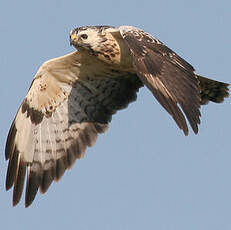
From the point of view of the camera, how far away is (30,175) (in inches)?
440

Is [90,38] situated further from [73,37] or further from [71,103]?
[71,103]

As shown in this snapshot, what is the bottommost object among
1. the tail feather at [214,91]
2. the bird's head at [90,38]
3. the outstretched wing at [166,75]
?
the tail feather at [214,91]

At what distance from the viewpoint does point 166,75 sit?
30.2 ft

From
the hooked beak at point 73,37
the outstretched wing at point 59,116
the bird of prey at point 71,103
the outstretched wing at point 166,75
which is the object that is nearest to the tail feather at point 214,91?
the bird of prey at point 71,103

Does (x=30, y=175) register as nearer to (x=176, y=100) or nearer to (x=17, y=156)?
(x=17, y=156)

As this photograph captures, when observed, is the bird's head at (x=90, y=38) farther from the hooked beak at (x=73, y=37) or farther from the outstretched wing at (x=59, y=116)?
the outstretched wing at (x=59, y=116)

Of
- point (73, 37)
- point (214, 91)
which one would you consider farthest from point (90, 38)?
point (214, 91)

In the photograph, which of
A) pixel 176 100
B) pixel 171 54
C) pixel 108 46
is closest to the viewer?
pixel 176 100

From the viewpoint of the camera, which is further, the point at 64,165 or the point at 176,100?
the point at 64,165

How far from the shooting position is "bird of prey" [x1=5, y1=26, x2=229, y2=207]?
34.3ft

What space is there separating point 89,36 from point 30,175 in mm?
2260

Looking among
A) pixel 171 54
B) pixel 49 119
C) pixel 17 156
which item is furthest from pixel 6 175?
pixel 171 54

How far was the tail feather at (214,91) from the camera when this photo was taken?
11.2 metres

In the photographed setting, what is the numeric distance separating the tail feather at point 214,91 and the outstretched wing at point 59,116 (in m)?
0.96
